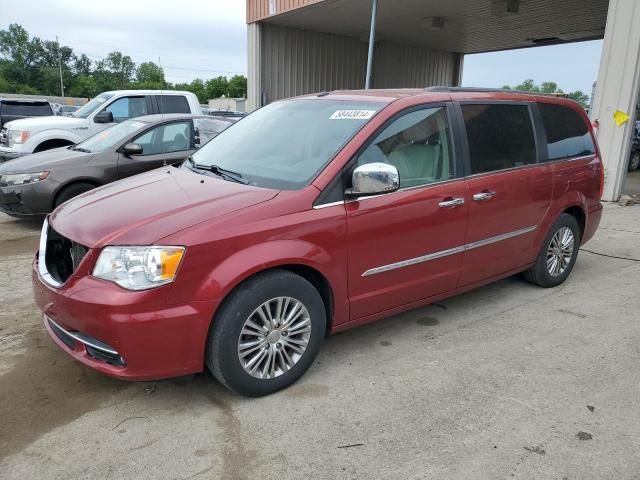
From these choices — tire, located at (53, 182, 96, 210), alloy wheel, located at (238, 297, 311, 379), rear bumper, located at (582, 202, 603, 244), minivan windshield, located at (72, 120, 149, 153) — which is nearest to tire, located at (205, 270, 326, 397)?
alloy wheel, located at (238, 297, 311, 379)

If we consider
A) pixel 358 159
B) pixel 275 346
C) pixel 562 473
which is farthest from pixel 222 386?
pixel 562 473

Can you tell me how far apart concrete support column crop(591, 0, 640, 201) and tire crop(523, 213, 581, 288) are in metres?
5.31

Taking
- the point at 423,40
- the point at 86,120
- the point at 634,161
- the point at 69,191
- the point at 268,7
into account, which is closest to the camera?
the point at 69,191

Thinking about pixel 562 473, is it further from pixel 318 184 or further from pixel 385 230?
pixel 318 184

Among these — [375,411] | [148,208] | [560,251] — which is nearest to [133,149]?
[148,208]

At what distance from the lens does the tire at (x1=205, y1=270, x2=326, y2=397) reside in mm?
2768

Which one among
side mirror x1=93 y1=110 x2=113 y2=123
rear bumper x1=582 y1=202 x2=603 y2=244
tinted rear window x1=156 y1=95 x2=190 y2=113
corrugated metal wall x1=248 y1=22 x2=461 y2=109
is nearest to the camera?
rear bumper x1=582 y1=202 x2=603 y2=244

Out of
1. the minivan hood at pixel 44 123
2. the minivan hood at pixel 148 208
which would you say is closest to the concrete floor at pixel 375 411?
the minivan hood at pixel 148 208

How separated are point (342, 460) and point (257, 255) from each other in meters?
1.11

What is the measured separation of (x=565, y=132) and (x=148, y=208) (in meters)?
3.74

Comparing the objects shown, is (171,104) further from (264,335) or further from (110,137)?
(264,335)

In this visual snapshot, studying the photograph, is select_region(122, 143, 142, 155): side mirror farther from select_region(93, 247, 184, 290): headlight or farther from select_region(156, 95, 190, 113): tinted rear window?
select_region(156, 95, 190, 113): tinted rear window

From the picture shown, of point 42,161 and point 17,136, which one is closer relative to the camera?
point 42,161

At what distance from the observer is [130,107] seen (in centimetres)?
1070
